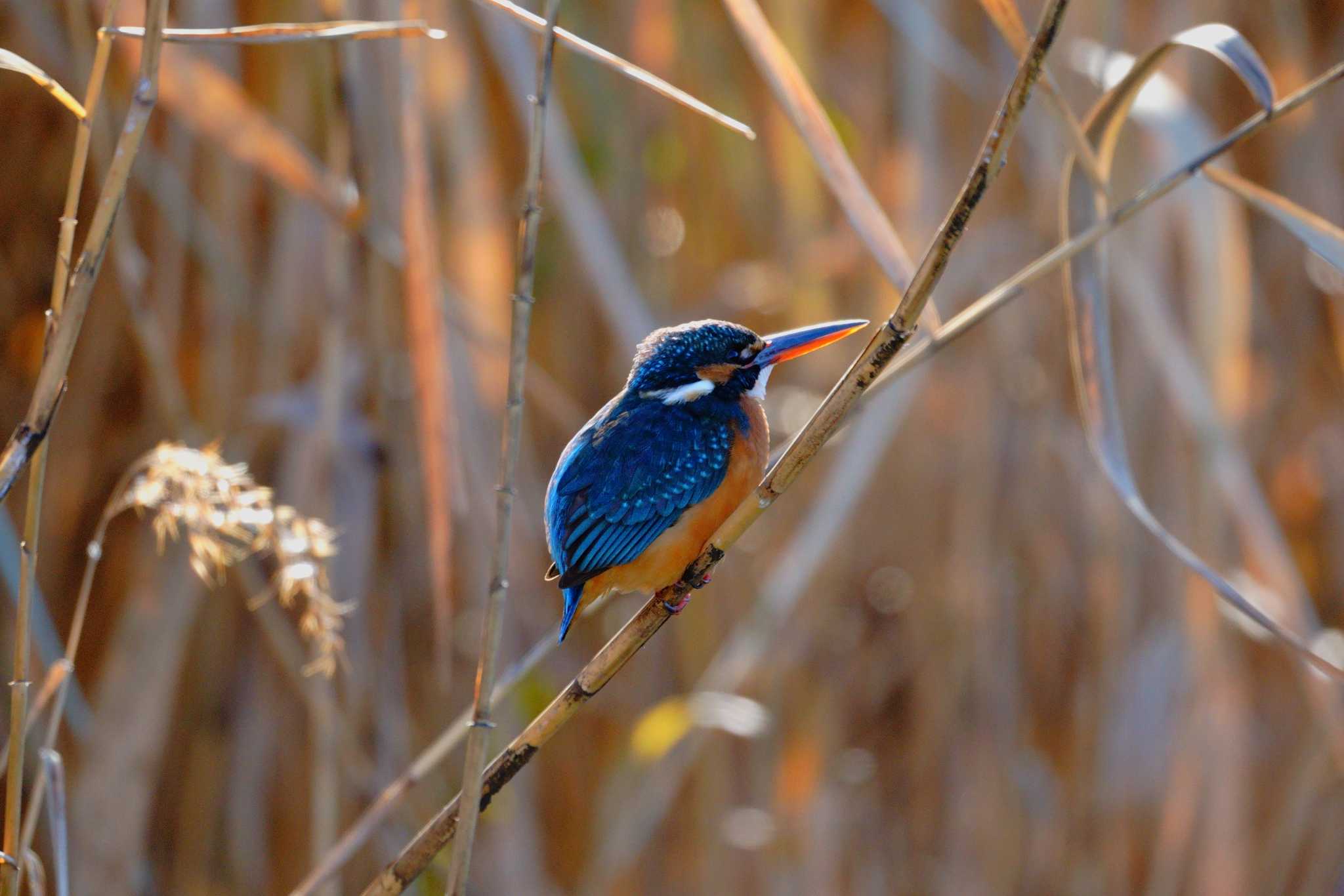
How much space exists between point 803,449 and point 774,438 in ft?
6.95

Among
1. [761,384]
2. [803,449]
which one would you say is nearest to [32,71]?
[803,449]

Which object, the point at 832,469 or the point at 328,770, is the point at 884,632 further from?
the point at 328,770

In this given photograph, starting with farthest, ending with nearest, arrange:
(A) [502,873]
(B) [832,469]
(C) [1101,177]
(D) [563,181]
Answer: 1. (B) [832,469]
2. (A) [502,873]
3. (D) [563,181]
4. (C) [1101,177]

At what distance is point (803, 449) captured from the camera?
3.96 ft

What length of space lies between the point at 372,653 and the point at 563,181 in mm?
1027

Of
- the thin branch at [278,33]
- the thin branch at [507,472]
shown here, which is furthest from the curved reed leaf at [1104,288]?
the thin branch at [278,33]

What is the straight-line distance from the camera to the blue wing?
5.84 ft

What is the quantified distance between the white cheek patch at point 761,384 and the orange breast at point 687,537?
13cm

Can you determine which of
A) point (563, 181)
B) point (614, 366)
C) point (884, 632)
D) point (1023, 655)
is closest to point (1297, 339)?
point (1023, 655)

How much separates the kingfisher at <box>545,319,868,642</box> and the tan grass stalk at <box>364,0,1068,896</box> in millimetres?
361

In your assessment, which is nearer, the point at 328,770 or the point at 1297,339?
the point at 328,770

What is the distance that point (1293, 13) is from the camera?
9.64 feet

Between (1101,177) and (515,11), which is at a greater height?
(515,11)

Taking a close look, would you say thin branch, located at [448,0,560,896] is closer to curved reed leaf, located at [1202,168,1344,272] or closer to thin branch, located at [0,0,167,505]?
thin branch, located at [0,0,167,505]
